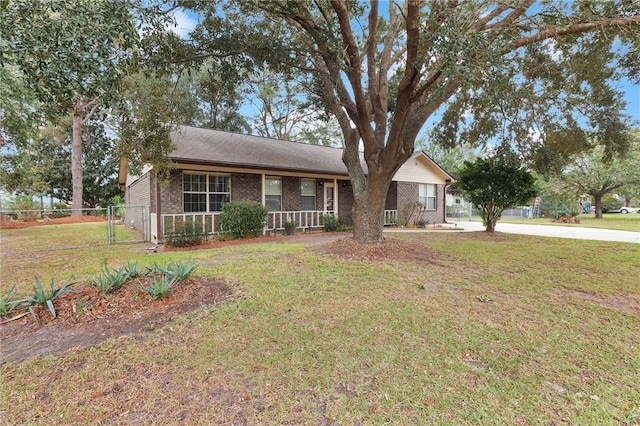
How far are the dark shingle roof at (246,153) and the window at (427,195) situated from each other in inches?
232

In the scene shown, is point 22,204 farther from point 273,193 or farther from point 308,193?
point 308,193

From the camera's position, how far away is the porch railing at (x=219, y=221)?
10242 mm

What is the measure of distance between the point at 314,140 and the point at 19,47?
95.4ft

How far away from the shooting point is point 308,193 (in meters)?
14.3

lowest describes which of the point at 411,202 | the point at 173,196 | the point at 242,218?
the point at 242,218

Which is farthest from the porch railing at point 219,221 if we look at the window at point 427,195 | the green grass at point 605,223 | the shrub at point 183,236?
the green grass at point 605,223

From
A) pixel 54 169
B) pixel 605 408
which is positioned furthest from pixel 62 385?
pixel 54 169

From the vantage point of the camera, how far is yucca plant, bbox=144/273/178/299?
414cm

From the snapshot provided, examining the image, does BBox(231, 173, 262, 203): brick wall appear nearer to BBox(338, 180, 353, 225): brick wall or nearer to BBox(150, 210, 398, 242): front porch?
BBox(150, 210, 398, 242): front porch

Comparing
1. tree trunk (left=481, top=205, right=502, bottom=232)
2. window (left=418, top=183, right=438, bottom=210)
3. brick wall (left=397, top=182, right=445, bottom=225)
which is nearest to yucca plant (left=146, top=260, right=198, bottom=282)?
tree trunk (left=481, top=205, right=502, bottom=232)

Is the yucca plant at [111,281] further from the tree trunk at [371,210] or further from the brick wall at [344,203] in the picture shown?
the brick wall at [344,203]

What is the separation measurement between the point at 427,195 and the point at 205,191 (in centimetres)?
1372

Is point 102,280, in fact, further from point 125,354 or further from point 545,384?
point 545,384

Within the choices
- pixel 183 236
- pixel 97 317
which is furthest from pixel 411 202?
pixel 97 317
